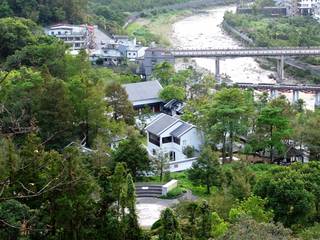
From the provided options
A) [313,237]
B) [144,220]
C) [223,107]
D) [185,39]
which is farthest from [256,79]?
[313,237]

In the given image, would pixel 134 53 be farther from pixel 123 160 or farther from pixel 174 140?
pixel 123 160

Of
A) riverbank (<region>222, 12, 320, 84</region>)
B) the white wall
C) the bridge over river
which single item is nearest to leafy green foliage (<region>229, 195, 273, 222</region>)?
the white wall

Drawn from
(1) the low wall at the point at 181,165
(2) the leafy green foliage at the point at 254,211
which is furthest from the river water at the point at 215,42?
(2) the leafy green foliage at the point at 254,211

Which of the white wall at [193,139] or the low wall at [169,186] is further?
the white wall at [193,139]

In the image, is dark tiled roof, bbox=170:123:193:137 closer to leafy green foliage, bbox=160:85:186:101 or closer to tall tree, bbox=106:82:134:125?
tall tree, bbox=106:82:134:125

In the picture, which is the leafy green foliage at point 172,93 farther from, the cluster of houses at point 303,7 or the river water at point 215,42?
the cluster of houses at point 303,7

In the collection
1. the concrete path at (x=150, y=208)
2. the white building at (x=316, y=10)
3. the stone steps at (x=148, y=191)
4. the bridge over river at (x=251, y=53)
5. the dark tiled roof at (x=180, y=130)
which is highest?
the white building at (x=316, y=10)

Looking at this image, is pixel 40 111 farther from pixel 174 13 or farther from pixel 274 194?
pixel 174 13
